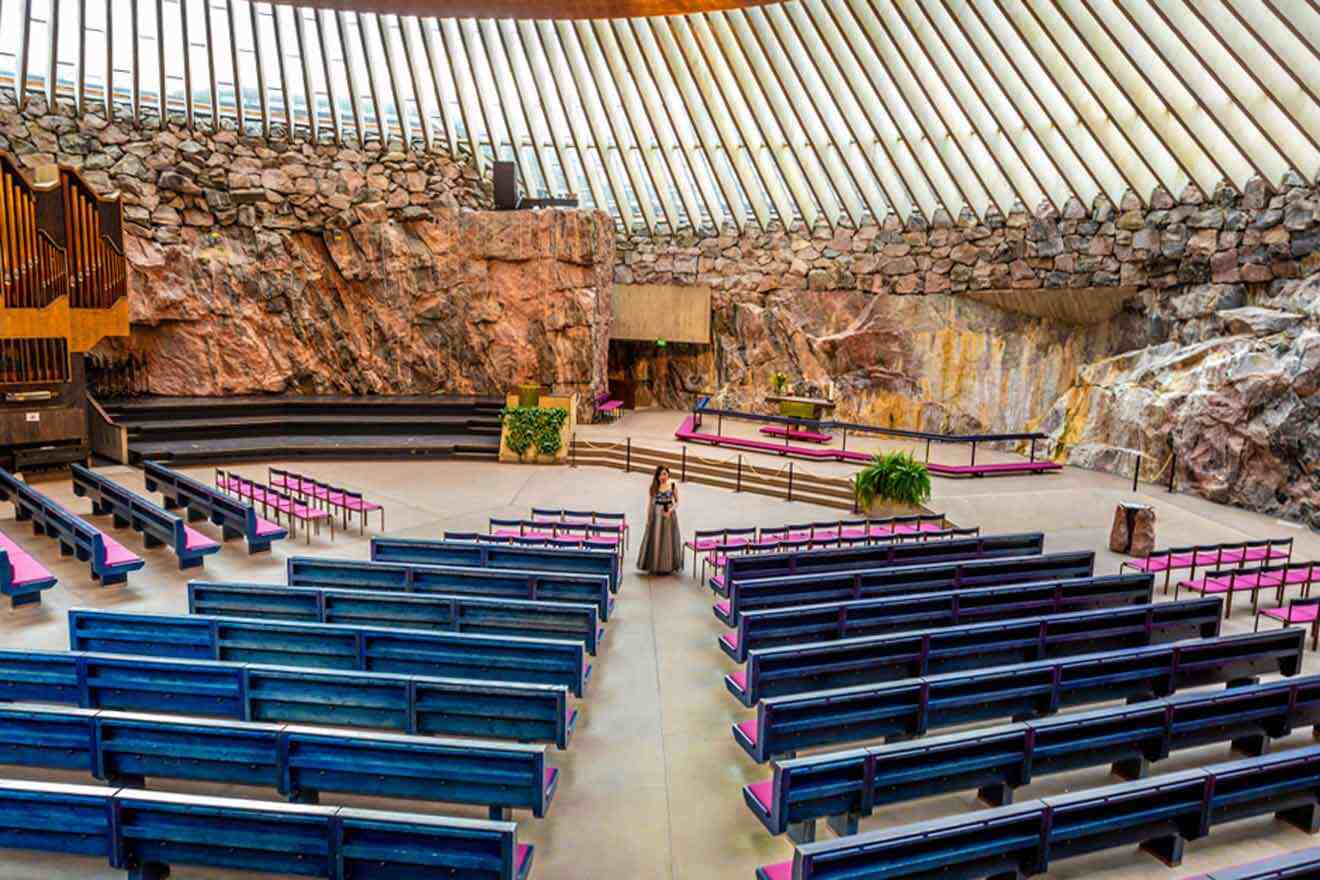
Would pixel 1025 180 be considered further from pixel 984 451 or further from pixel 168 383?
pixel 168 383

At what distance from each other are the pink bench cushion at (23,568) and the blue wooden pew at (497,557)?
9.31 ft

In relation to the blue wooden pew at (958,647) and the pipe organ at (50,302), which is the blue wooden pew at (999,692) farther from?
the pipe organ at (50,302)

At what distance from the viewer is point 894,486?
12.4m

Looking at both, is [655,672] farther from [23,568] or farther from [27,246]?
[27,246]

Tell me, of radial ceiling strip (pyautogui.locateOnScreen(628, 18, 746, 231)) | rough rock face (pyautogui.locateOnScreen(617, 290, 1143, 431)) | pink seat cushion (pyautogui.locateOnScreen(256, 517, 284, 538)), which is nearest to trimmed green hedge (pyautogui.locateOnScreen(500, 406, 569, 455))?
pink seat cushion (pyautogui.locateOnScreen(256, 517, 284, 538))

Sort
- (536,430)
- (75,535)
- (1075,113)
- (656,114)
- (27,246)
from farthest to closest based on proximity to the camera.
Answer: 1. (656,114)
2. (536,430)
3. (1075,113)
4. (27,246)
5. (75,535)

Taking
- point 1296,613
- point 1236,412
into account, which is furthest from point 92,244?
point 1236,412

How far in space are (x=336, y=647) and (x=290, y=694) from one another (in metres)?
0.80

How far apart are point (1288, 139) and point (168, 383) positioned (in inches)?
803

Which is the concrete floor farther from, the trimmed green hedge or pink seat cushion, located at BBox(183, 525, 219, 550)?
the trimmed green hedge

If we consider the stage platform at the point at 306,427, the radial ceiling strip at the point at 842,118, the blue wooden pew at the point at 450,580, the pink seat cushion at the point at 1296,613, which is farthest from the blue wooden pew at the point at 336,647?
the radial ceiling strip at the point at 842,118

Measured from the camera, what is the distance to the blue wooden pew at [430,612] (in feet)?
20.8

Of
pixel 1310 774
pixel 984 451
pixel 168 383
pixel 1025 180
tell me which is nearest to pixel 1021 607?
pixel 1310 774

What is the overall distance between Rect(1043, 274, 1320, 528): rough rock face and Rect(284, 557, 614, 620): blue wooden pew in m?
11.4
